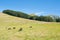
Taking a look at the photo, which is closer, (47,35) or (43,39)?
(43,39)

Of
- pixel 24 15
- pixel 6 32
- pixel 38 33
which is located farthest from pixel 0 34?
pixel 24 15

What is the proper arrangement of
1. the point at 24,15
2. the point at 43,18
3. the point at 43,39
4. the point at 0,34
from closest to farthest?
the point at 43,39 < the point at 0,34 < the point at 43,18 < the point at 24,15

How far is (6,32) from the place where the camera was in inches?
723

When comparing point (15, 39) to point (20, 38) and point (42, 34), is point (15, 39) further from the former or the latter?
point (42, 34)

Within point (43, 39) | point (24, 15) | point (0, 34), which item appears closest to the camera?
point (43, 39)

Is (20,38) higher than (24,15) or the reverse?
the reverse

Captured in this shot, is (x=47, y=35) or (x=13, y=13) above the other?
(x=13, y=13)

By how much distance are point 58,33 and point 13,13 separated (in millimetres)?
20204

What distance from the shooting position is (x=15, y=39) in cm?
1586

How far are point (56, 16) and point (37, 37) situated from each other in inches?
801

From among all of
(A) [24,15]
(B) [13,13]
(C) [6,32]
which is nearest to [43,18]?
(A) [24,15]

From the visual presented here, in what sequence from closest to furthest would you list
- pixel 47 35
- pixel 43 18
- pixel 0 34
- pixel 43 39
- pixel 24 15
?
1. pixel 43 39
2. pixel 47 35
3. pixel 0 34
4. pixel 43 18
5. pixel 24 15

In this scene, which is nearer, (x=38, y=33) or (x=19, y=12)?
(x=38, y=33)

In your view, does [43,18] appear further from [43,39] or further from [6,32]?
[43,39]
